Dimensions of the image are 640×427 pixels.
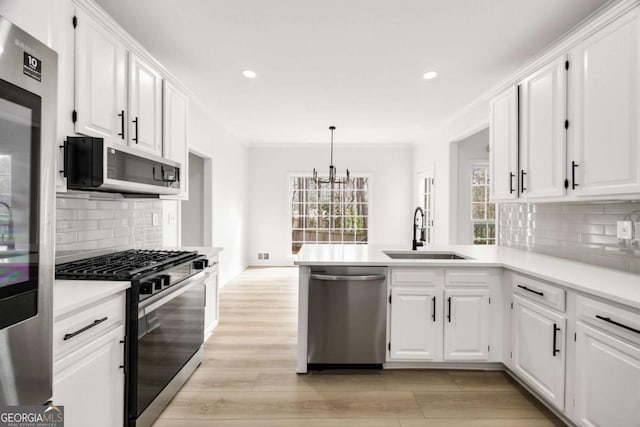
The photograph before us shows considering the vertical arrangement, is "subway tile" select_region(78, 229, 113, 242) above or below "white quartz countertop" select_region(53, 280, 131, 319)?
above

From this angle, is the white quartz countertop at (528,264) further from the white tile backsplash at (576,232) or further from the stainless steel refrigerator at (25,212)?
the stainless steel refrigerator at (25,212)

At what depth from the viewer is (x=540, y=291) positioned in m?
2.03

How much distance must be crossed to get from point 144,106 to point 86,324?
5.19ft

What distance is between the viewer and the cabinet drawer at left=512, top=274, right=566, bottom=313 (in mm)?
1873

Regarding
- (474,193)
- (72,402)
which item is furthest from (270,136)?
(72,402)

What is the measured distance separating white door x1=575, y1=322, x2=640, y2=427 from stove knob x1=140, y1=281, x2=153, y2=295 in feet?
7.34

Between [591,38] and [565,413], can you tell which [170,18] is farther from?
[565,413]

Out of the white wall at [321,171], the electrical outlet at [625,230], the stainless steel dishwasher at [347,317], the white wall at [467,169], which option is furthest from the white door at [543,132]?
the white wall at [321,171]

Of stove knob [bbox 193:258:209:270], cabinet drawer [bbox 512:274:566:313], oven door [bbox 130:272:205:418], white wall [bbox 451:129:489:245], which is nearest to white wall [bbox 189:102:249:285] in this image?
stove knob [bbox 193:258:209:270]

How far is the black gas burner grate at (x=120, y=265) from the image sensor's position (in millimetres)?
1710

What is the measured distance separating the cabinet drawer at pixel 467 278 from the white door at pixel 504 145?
73 cm

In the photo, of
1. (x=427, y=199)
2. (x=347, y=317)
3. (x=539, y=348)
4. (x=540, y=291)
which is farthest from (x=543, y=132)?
(x=427, y=199)

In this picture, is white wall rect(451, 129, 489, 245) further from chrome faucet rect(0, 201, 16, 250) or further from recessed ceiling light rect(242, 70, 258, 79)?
chrome faucet rect(0, 201, 16, 250)

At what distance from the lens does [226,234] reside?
544 centimetres
